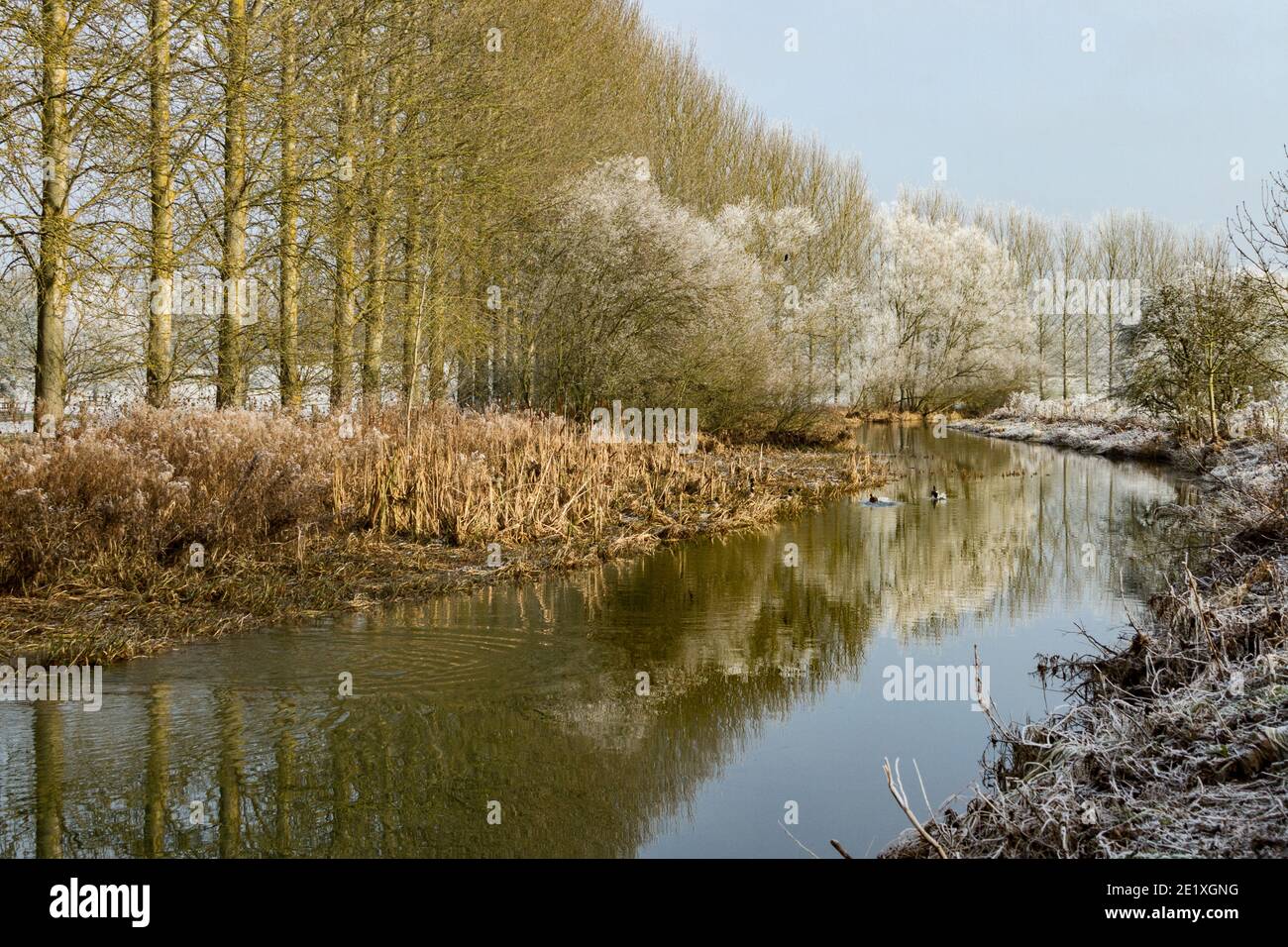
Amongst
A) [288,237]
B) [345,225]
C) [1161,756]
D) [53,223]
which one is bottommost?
[1161,756]

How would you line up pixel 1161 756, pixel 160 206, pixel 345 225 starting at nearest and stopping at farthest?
pixel 1161 756 → pixel 160 206 → pixel 345 225

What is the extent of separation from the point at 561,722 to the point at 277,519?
4.59 meters

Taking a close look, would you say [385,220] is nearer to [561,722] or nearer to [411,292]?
[411,292]

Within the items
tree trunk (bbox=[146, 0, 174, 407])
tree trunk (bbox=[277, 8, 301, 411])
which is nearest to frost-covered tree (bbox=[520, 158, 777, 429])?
tree trunk (bbox=[277, 8, 301, 411])

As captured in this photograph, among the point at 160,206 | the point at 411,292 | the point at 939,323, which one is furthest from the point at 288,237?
the point at 939,323

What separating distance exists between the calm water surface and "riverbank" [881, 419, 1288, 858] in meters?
0.35

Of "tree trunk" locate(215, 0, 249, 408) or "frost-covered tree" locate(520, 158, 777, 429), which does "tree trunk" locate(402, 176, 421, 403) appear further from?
"tree trunk" locate(215, 0, 249, 408)

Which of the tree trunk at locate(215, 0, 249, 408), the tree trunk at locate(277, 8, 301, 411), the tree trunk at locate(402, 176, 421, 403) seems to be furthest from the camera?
the tree trunk at locate(402, 176, 421, 403)

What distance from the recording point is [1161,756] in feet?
14.0

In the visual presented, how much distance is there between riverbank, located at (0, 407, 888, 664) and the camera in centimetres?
740

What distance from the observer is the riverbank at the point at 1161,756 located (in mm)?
3641
